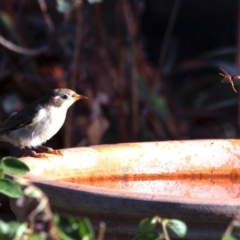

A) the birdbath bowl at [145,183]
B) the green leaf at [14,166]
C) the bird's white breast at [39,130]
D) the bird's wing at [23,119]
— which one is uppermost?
the green leaf at [14,166]

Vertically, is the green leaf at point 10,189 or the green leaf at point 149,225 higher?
the green leaf at point 10,189

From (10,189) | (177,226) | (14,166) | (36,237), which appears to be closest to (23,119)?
(14,166)

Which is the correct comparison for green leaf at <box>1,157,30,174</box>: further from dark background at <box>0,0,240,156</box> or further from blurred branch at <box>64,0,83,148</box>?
blurred branch at <box>64,0,83,148</box>

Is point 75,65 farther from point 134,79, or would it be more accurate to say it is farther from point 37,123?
point 37,123

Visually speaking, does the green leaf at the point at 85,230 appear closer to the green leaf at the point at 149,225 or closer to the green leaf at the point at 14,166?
the green leaf at the point at 149,225

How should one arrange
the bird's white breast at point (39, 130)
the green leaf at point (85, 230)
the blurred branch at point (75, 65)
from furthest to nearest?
the blurred branch at point (75, 65), the bird's white breast at point (39, 130), the green leaf at point (85, 230)

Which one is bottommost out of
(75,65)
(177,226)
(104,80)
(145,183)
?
(104,80)

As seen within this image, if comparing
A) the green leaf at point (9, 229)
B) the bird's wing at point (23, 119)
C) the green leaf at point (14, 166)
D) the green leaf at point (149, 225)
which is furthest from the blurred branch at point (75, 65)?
the green leaf at point (9, 229)
